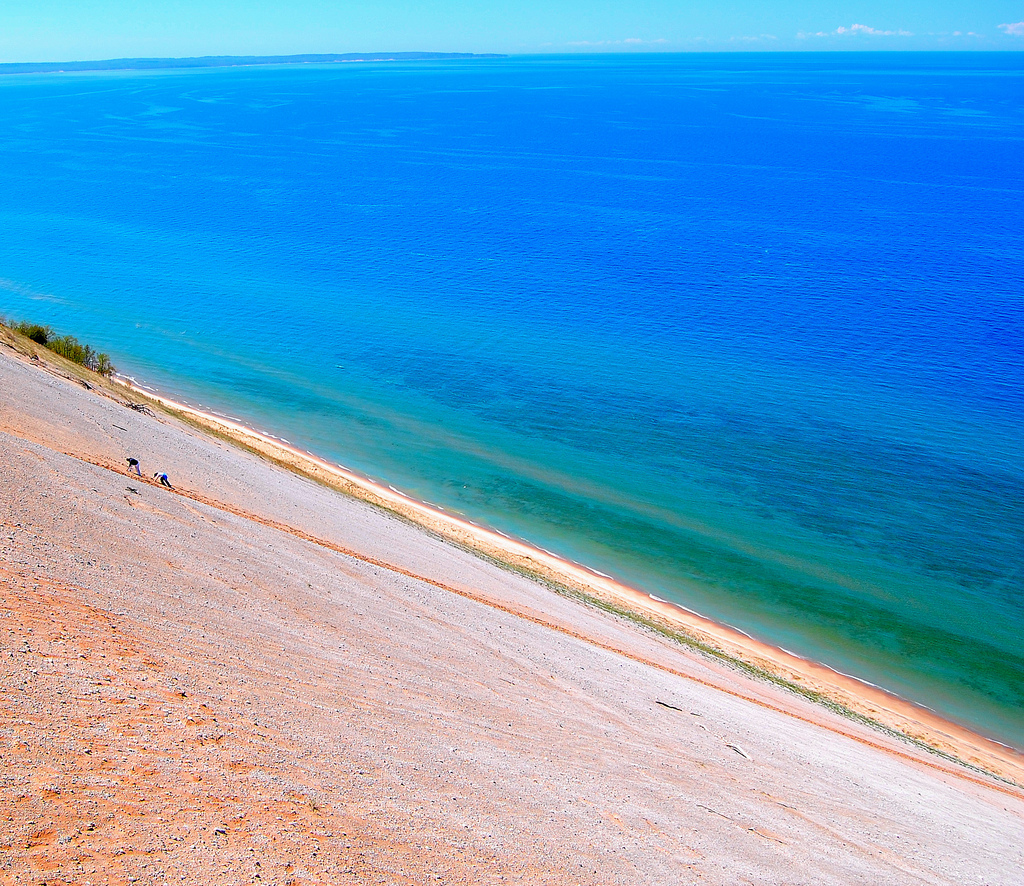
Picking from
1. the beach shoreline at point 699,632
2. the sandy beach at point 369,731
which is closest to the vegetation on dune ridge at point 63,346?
the beach shoreline at point 699,632

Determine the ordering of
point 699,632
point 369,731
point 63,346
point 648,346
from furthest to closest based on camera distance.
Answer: point 648,346, point 63,346, point 699,632, point 369,731

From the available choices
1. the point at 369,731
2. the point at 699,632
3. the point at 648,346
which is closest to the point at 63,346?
the point at 699,632

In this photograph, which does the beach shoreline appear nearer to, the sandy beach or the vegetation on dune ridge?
the sandy beach

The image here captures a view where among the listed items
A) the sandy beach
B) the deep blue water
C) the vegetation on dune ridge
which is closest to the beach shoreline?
the sandy beach

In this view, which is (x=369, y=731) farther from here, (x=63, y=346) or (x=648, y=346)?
(x=648, y=346)

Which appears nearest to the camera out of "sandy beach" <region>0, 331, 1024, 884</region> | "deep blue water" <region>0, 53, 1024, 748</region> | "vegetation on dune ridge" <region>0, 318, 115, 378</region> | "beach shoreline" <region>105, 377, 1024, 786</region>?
"sandy beach" <region>0, 331, 1024, 884</region>

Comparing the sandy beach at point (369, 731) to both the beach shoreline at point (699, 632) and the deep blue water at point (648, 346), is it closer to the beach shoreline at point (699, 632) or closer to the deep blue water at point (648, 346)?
the beach shoreline at point (699, 632)

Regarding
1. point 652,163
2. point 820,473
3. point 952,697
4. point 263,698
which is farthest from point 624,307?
point 652,163
